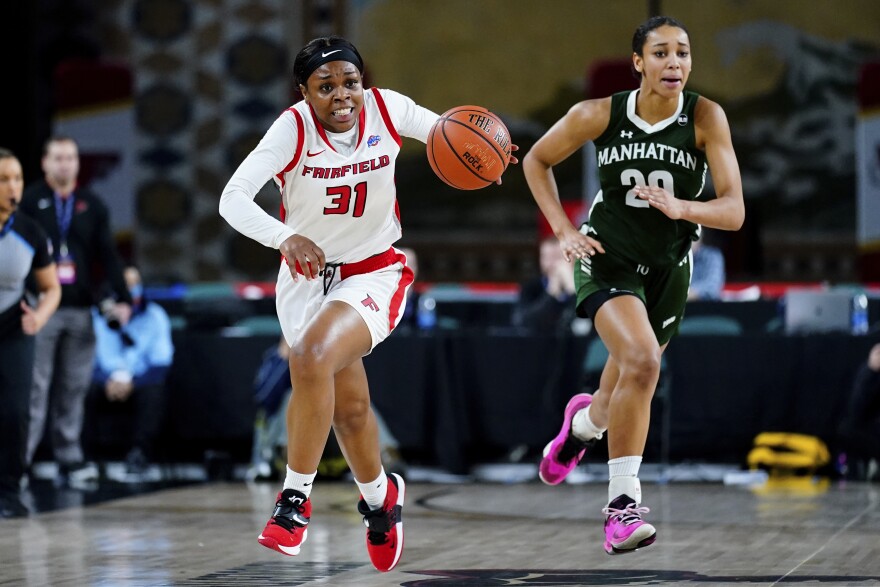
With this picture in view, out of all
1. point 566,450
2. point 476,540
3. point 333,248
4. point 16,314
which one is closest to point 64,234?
point 16,314

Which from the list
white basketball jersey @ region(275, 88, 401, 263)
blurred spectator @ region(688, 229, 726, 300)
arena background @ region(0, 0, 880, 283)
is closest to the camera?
white basketball jersey @ region(275, 88, 401, 263)

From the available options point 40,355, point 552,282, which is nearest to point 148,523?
point 40,355

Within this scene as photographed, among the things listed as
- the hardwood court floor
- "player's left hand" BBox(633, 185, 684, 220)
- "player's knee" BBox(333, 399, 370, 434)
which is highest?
"player's left hand" BBox(633, 185, 684, 220)

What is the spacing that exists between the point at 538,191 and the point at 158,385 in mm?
4857

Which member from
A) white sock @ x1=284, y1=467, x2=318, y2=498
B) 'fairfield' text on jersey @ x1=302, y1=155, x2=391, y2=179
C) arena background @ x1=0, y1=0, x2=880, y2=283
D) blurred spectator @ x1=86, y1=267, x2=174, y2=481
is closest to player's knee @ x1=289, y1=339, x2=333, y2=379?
white sock @ x1=284, y1=467, x2=318, y2=498

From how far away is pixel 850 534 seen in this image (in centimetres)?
635

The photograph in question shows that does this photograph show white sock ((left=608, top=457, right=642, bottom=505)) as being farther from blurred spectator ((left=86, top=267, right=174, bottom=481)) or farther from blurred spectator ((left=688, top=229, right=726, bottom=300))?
blurred spectator ((left=688, top=229, right=726, bottom=300))

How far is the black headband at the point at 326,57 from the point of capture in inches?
193

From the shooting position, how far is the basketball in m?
5.07

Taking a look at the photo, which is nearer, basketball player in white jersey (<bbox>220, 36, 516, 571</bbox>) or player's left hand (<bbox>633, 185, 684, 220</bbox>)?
basketball player in white jersey (<bbox>220, 36, 516, 571</bbox>)

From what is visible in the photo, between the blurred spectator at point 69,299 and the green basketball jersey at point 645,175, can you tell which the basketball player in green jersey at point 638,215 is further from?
the blurred spectator at point 69,299

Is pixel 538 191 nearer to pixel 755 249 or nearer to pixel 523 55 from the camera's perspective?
pixel 755 249

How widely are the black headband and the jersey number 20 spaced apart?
1.20 meters

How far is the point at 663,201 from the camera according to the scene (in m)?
5.14
